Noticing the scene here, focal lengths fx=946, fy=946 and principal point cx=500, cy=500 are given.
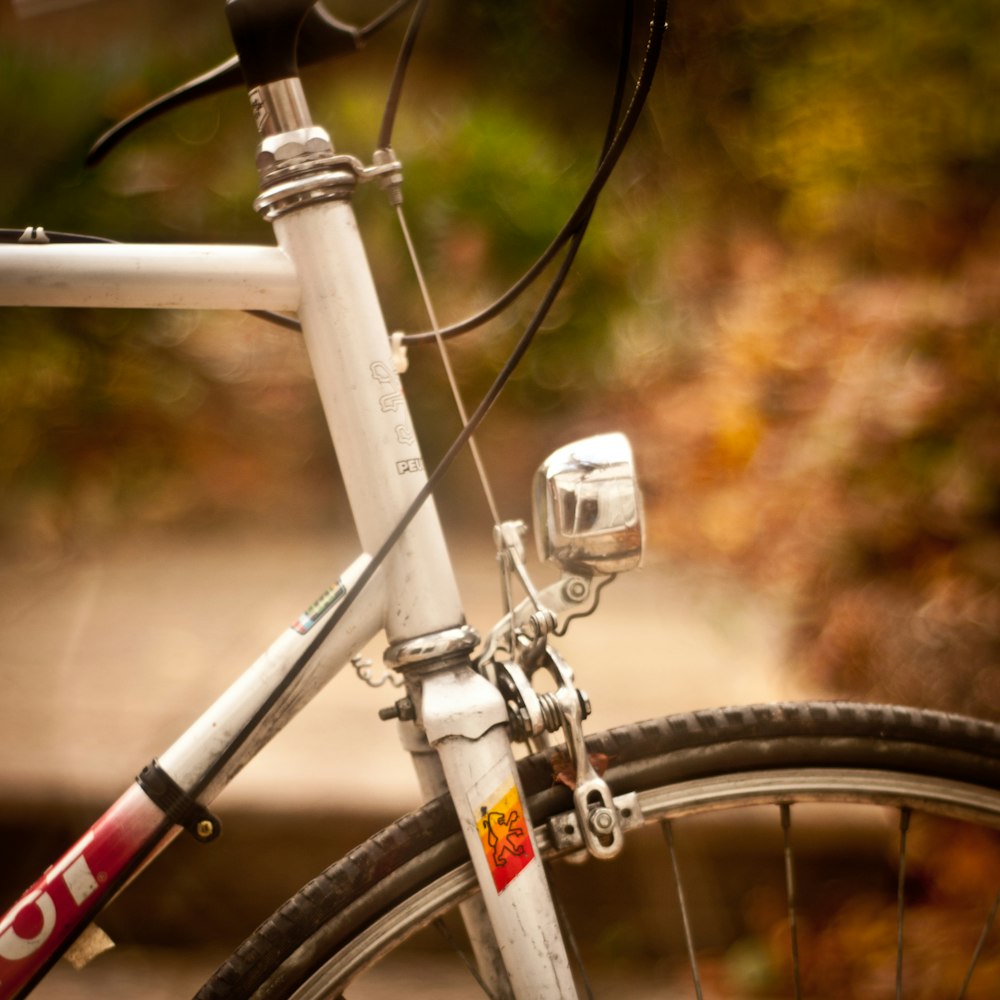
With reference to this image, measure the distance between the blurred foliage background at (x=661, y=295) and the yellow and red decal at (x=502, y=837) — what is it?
930 millimetres

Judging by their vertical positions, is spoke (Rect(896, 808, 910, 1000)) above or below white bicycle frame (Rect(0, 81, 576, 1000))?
below

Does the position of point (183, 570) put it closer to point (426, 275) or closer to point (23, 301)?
point (426, 275)

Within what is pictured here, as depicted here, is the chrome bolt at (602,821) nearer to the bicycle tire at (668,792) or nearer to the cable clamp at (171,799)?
the bicycle tire at (668,792)

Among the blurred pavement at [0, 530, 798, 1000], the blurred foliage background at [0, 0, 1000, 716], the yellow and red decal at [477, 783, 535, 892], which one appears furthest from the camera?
the blurred pavement at [0, 530, 798, 1000]

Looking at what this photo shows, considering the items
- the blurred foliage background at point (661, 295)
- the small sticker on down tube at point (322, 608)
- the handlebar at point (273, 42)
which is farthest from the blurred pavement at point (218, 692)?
the handlebar at point (273, 42)

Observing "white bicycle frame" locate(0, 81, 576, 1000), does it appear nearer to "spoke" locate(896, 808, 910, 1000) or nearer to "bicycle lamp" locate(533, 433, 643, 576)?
"bicycle lamp" locate(533, 433, 643, 576)

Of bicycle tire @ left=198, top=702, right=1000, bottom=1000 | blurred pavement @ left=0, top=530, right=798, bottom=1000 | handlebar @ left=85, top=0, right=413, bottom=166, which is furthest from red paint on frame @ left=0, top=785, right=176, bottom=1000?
blurred pavement @ left=0, top=530, right=798, bottom=1000

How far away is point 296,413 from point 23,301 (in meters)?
1.81

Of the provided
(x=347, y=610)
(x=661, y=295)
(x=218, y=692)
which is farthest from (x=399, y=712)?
(x=661, y=295)

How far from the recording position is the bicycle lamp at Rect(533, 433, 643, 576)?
28.2 inches

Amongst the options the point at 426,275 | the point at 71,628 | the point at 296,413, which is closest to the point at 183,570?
the point at 71,628

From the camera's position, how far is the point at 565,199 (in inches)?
89.4

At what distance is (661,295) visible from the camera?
2.15 m

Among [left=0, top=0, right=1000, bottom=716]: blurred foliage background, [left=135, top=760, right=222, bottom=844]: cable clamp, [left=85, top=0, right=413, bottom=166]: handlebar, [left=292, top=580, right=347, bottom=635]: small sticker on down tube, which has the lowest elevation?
[left=135, top=760, right=222, bottom=844]: cable clamp
